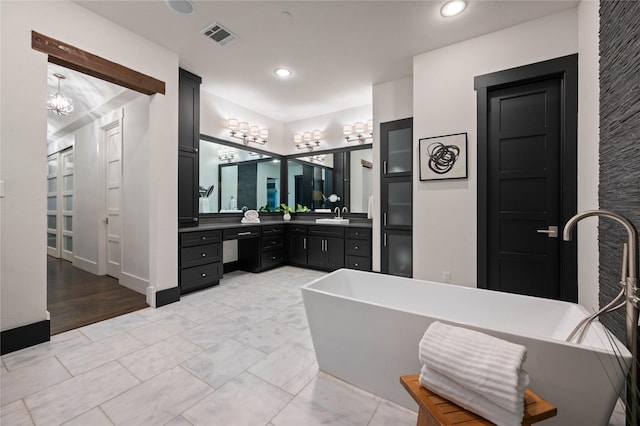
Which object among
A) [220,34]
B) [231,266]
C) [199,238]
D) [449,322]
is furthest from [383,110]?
[231,266]

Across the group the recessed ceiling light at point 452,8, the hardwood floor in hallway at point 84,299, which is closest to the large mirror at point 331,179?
the recessed ceiling light at point 452,8

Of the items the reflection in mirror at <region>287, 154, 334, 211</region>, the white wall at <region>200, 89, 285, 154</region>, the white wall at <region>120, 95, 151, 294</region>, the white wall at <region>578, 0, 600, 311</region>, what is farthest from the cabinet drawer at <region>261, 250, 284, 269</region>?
the white wall at <region>578, 0, 600, 311</region>

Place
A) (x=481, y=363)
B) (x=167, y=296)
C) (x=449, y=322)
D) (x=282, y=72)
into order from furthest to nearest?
(x=282, y=72) → (x=167, y=296) → (x=449, y=322) → (x=481, y=363)

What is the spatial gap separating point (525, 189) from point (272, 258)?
12.3 feet

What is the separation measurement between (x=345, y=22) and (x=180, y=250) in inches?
125

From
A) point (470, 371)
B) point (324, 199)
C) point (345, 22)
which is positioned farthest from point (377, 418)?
point (324, 199)

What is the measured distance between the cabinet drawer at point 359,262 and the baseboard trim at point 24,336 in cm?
343

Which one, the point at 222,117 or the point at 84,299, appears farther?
the point at 222,117

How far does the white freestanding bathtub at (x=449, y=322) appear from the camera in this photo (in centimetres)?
103

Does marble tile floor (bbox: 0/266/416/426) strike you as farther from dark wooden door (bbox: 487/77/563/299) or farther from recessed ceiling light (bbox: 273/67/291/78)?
recessed ceiling light (bbox: 273/67/291/78)

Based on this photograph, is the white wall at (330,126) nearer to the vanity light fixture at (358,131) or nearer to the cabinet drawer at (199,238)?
the vanity light fixture at (358,131)

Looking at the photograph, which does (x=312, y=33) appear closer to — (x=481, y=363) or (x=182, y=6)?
(x=182, y=6)

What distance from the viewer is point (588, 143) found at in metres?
2.11

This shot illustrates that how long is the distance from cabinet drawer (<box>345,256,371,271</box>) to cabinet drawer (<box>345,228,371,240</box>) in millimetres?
325
